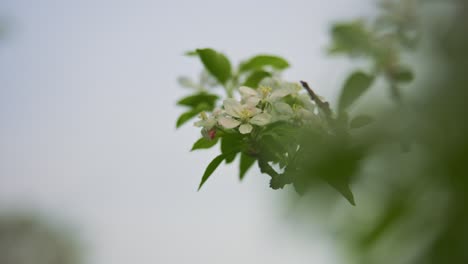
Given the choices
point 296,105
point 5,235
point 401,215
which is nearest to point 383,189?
point 401,215

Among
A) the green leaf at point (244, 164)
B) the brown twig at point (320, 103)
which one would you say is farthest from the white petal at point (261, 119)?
the green leaf at point (244, 164)

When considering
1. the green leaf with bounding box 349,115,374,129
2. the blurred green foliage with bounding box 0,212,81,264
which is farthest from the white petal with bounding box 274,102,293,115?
the blurred green foliage with bounding box 0,212,81,264

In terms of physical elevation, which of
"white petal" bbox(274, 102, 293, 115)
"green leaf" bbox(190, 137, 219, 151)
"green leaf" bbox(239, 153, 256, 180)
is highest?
"white petal" bbox(274, 102, 293, 115)

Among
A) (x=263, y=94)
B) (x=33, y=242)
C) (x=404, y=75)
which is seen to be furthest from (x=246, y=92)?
(x=33, y=242)

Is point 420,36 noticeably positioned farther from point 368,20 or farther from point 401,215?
point 401,215

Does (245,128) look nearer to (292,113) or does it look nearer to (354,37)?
(292,113)

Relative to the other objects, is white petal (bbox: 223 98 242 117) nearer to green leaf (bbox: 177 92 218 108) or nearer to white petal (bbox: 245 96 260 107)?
white petal (bbox: 245 96 260 107)

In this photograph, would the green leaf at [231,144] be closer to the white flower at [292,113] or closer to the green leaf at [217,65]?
the white flower at [292,113]
